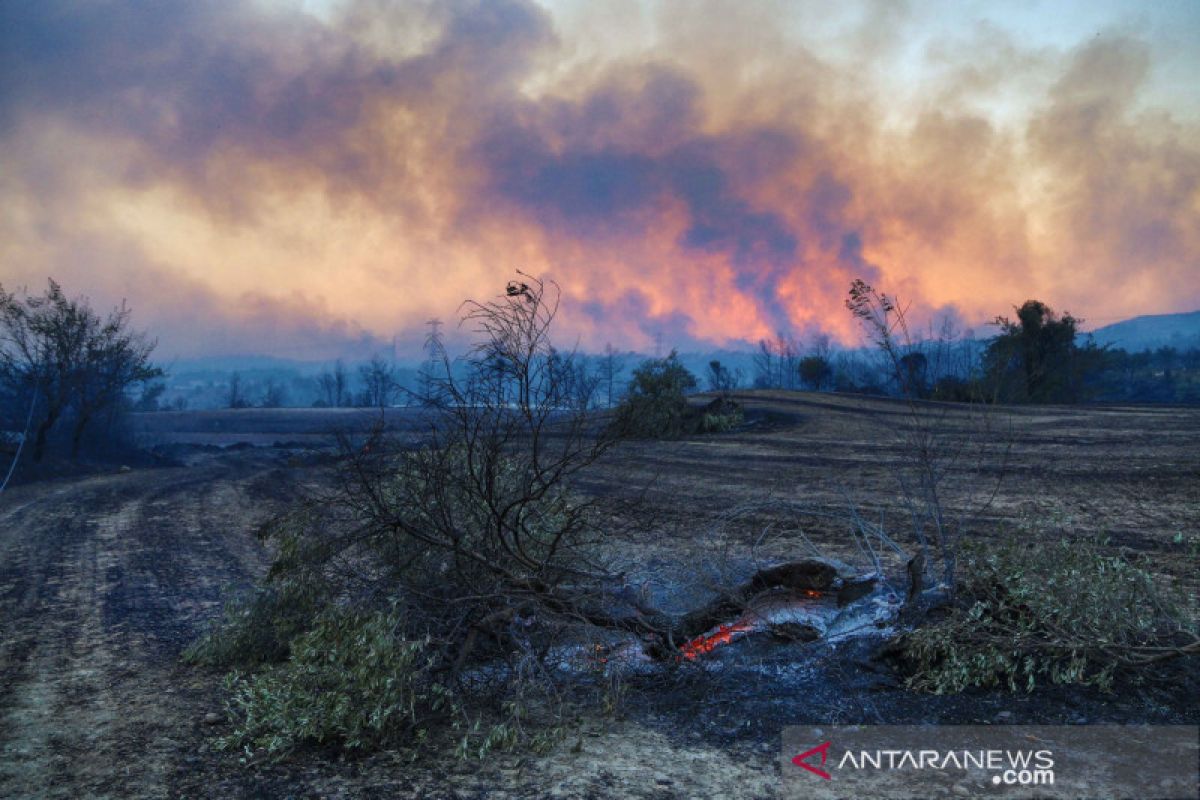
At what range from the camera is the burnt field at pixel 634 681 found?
4.58 metres

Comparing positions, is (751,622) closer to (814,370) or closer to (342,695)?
(342,695)

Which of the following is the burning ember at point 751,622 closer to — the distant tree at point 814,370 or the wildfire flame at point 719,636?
the wildfire flame at point 719,636

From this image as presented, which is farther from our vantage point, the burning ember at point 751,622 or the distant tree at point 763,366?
the distant tree at point 763,366

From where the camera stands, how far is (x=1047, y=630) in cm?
558

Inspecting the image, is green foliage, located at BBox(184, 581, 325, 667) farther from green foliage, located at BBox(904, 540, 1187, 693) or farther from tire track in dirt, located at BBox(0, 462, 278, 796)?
green foliage, located at BBox(904, 540, 1187, 693)

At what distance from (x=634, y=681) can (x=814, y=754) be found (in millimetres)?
1757

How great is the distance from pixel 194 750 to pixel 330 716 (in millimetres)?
971

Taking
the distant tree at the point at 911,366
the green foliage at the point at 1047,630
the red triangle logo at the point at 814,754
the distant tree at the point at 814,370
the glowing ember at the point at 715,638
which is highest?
the distant tree at the point at 814,370

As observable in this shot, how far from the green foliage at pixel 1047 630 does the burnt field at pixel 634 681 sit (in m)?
0.20

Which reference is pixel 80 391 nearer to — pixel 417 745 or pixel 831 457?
pixel 831 457

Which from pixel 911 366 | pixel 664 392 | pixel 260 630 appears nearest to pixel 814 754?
pixel 911 366

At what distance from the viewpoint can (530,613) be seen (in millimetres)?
6461

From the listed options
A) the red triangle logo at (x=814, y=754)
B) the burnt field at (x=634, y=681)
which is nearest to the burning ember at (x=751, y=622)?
the burnt field at (x=634, y=681)

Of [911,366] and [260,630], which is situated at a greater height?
[911,366]
